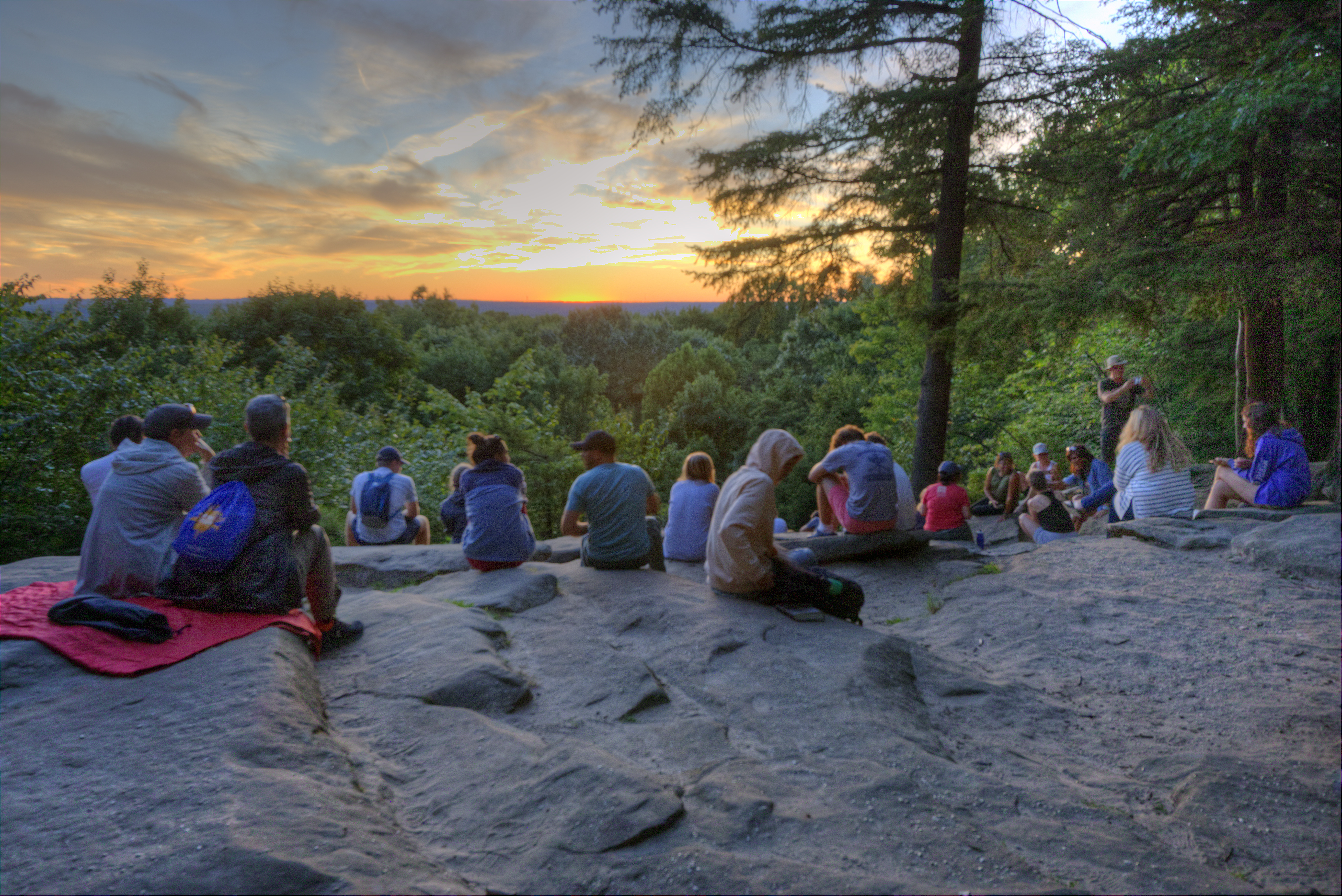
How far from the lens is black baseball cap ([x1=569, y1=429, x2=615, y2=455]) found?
6.16 meters

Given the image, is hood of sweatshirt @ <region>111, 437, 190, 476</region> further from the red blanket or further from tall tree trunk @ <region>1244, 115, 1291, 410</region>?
tall tree trunk @ <region>1244, 115, 1291, 410</region>

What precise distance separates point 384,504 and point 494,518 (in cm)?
311

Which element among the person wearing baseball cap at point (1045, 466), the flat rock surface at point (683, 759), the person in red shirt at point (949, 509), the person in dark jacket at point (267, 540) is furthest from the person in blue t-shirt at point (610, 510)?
the person wearing baseball cap at point (1045, 466)

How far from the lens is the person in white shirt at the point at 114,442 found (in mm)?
5637

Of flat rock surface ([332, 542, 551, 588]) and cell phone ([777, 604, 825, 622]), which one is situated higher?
cell phone ([777, 604, 825, 622])

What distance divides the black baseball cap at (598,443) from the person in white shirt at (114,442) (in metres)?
3.10

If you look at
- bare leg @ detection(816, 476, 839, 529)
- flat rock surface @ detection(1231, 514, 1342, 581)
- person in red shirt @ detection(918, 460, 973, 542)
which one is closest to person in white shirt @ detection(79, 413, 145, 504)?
bare leg @ detection(816, 476, 839, 529)

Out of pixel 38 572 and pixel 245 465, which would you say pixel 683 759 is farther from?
pixel 38 572

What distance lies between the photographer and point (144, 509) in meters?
4.34

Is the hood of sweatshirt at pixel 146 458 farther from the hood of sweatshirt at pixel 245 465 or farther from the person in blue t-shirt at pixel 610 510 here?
the person in blue t-shirt at pixel 610 510

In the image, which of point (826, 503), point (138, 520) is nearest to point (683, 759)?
point (138, 520)

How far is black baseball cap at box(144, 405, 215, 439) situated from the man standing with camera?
9.65 m

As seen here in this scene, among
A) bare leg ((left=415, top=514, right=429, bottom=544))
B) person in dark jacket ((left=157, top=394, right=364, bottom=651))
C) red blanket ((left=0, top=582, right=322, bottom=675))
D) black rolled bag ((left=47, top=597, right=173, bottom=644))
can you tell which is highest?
person in dark jacket ((left=157, top=394, right=364, bottom=651))

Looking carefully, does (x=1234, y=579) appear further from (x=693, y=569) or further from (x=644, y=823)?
(x=644, y=823)
